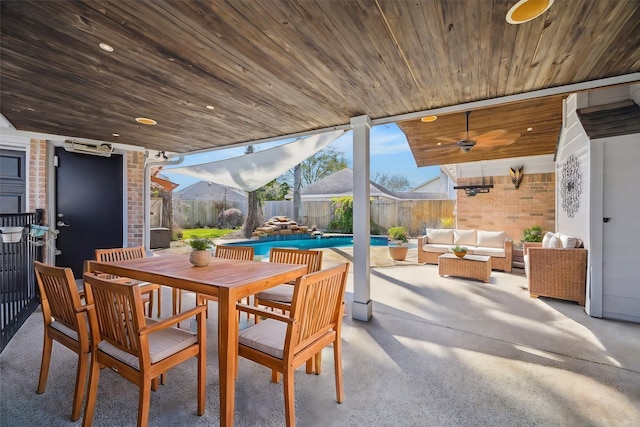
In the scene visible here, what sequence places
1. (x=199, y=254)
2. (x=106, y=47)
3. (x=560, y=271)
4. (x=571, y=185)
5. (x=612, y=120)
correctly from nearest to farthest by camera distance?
(x=106, y=47) < (x=199, y=254) < (x=612, y=120) < (x=560, y=271) < (x=571, y=185)

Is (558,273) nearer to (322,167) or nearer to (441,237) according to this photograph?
(441,237)

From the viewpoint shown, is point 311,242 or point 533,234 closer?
point 533,234

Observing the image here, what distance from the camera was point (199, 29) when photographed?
1874 millimetres

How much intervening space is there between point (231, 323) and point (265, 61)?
74.1 inches

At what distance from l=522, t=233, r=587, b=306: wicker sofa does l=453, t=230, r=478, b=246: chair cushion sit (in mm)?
2189

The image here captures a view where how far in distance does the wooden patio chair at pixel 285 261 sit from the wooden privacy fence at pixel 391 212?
8.97 meters

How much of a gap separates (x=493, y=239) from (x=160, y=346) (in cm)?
645

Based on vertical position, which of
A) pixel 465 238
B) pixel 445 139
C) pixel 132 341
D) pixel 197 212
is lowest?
pixel 132 341

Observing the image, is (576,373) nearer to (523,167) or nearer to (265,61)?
(265,61)

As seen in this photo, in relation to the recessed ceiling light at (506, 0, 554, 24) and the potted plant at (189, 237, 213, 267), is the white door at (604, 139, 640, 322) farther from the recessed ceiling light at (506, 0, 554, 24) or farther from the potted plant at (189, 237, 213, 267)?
the potted plant at (189, 237, 213, 267)

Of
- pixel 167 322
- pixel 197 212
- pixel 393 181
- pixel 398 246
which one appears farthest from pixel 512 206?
pixel 393 181

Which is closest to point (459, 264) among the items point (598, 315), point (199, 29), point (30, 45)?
point (598, 315)

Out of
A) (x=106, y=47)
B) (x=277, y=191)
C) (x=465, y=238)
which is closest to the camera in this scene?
(x=106, y=47)

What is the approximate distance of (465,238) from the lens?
6574 mm
